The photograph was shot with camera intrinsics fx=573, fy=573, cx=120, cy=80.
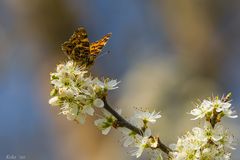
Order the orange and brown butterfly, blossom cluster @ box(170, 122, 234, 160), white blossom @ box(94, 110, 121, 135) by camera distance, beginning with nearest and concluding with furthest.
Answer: blossom cluster @ box(170, 122, 234, 160) < white blossom @ box(94, 110, 121, 135) < the orange and brown butterfly

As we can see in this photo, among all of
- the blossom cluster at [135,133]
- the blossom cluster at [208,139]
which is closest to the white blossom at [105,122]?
the blossom cluster at [135,133]

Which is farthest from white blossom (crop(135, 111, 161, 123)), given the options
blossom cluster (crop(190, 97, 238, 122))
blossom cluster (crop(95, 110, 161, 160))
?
blossom cluster (crop(190, 97, 238, 122))

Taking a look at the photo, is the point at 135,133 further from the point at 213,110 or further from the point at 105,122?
the point at 213,110

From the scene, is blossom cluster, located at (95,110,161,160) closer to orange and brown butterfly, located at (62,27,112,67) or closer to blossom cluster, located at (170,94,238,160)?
blossom cluster, located at (170,94,238,160)

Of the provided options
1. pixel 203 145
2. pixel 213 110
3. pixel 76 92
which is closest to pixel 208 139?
pixel 203 145

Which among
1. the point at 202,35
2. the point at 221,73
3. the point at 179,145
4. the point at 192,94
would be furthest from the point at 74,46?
the point at 202,35

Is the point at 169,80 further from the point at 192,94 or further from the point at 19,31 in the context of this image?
the point at 19,31
